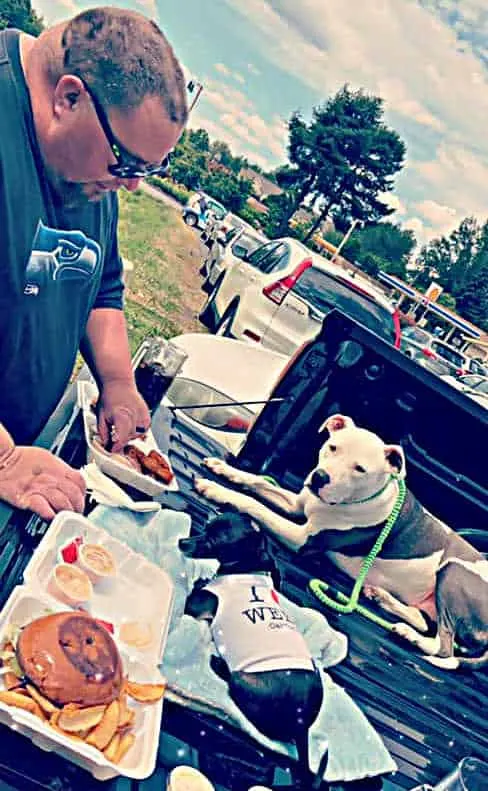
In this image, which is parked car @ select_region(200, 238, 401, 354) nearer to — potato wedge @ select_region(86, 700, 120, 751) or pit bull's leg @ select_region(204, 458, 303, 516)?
pit bull's leg @ select_region(204, 458, 303, 516)

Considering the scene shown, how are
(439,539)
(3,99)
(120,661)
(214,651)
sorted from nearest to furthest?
(120,661) → (3,99) → (214,651) → (439,539)

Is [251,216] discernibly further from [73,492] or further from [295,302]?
[73,492]

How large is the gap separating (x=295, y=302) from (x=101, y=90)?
6.71 m

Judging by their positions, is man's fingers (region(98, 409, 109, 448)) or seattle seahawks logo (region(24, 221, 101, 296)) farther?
man's fingers (region(98, 409, 109, 448))

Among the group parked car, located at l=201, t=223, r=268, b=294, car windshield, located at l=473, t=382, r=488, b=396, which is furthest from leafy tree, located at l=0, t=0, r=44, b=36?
car windshield, located at l=473, t=382, r=488, b=396

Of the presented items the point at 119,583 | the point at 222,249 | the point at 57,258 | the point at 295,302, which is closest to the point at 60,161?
the point at 57,258

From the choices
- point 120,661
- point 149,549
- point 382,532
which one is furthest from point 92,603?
point 382,532

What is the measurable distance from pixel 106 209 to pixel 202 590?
4.14ft

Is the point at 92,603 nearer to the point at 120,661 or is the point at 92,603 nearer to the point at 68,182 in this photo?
the point at 120,661

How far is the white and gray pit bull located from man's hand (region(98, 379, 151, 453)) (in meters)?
1.06

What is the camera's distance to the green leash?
3.18m

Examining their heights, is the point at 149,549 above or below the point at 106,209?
below

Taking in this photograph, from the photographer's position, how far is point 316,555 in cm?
361

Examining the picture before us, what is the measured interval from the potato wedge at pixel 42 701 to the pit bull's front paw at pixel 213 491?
7.09 feet
